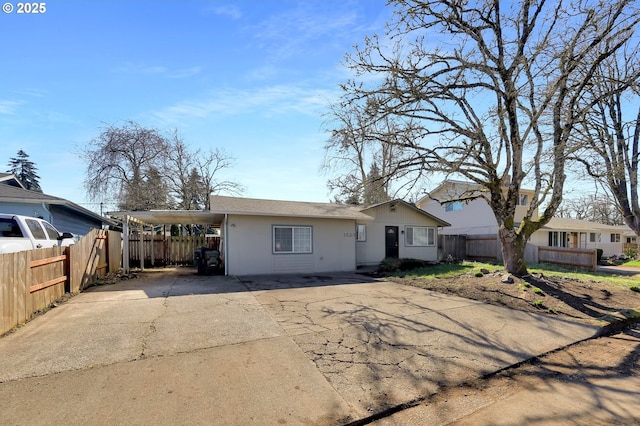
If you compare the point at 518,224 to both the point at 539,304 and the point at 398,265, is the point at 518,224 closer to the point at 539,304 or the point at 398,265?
the point at 398,265

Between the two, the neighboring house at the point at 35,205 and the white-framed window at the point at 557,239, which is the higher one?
the neighboring house at the point at 35,205

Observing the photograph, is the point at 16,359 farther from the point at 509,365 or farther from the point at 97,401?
the point at 509,365

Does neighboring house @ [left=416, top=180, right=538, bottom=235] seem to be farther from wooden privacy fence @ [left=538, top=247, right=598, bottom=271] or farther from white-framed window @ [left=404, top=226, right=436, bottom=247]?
wooden privacy fence @ [left=538, top=247, right=598, bottom=271]

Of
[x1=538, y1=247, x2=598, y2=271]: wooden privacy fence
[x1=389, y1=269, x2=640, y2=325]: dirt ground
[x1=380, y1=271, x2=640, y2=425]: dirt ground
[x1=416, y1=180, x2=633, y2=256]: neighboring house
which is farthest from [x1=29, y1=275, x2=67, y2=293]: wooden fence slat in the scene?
[x1=538, y1=247, x2=598, y2=271]: wooden privacy fence

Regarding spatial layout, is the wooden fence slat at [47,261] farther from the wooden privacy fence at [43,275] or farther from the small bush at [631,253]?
the small bush at [631,253]

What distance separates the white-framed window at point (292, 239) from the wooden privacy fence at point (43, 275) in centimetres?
605

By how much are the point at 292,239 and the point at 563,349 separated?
32.3ft

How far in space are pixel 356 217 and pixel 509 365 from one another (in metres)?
10.4

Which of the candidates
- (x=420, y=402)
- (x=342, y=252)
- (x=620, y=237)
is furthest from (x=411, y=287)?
(x=620, y=237)

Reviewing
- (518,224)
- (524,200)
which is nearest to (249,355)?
(518,224)

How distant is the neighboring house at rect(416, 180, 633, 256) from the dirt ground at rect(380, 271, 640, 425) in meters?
12.1

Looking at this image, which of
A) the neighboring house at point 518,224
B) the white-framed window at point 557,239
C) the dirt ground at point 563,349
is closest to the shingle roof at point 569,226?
the neighboring house at point 518,224

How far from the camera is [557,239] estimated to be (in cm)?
2658

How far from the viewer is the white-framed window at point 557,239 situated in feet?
85.8
